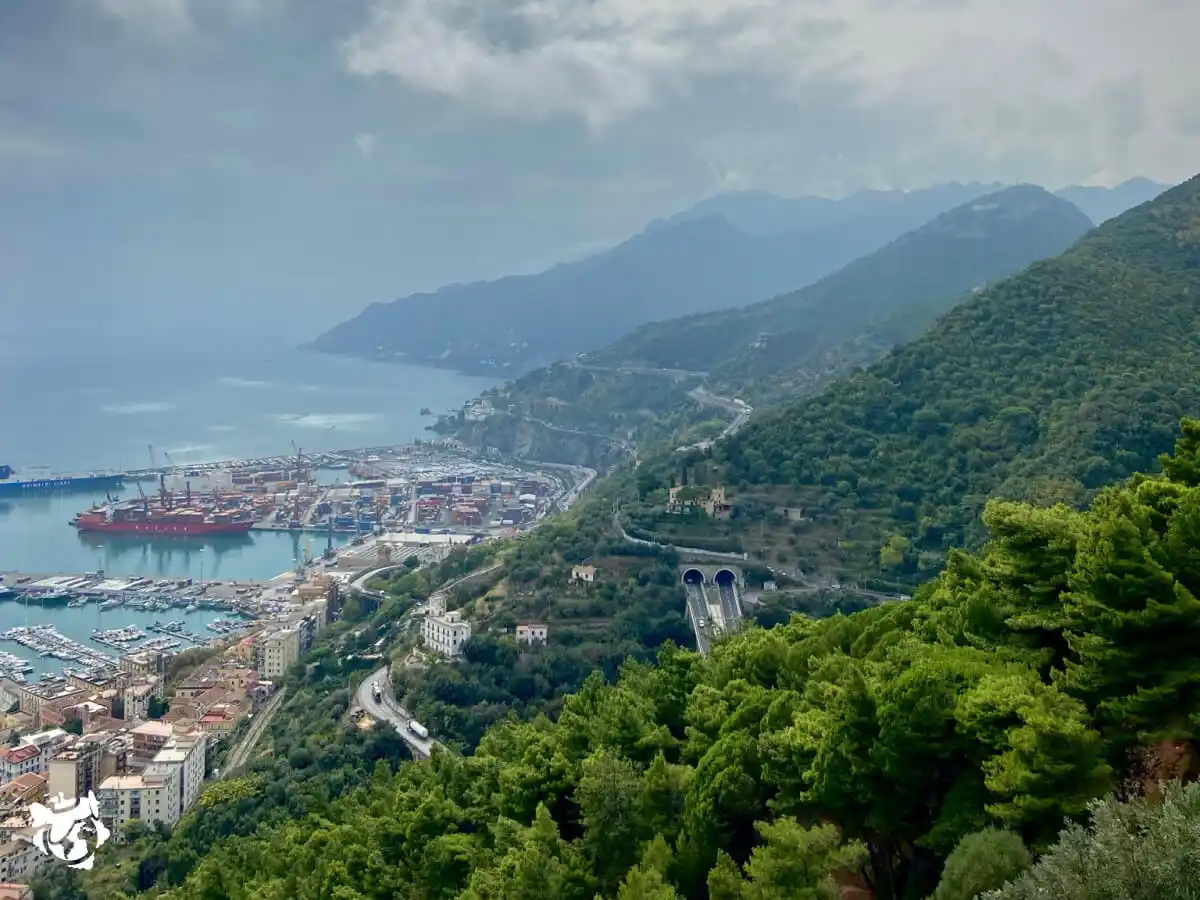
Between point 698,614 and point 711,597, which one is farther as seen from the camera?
point 711,597

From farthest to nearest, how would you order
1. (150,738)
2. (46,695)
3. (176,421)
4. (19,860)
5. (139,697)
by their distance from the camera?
(176,421), (46,695), (139,697), (150,738), (19,860)

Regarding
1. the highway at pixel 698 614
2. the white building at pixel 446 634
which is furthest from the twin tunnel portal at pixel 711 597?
the white building at pixel 446 634

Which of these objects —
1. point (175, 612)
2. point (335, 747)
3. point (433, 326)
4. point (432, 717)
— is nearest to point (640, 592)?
point (432, 717)

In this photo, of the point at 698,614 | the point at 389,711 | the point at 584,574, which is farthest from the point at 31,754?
the point at 698,614

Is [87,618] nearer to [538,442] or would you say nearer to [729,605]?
[729,605]

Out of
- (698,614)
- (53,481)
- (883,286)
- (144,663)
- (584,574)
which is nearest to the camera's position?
(698,614)
